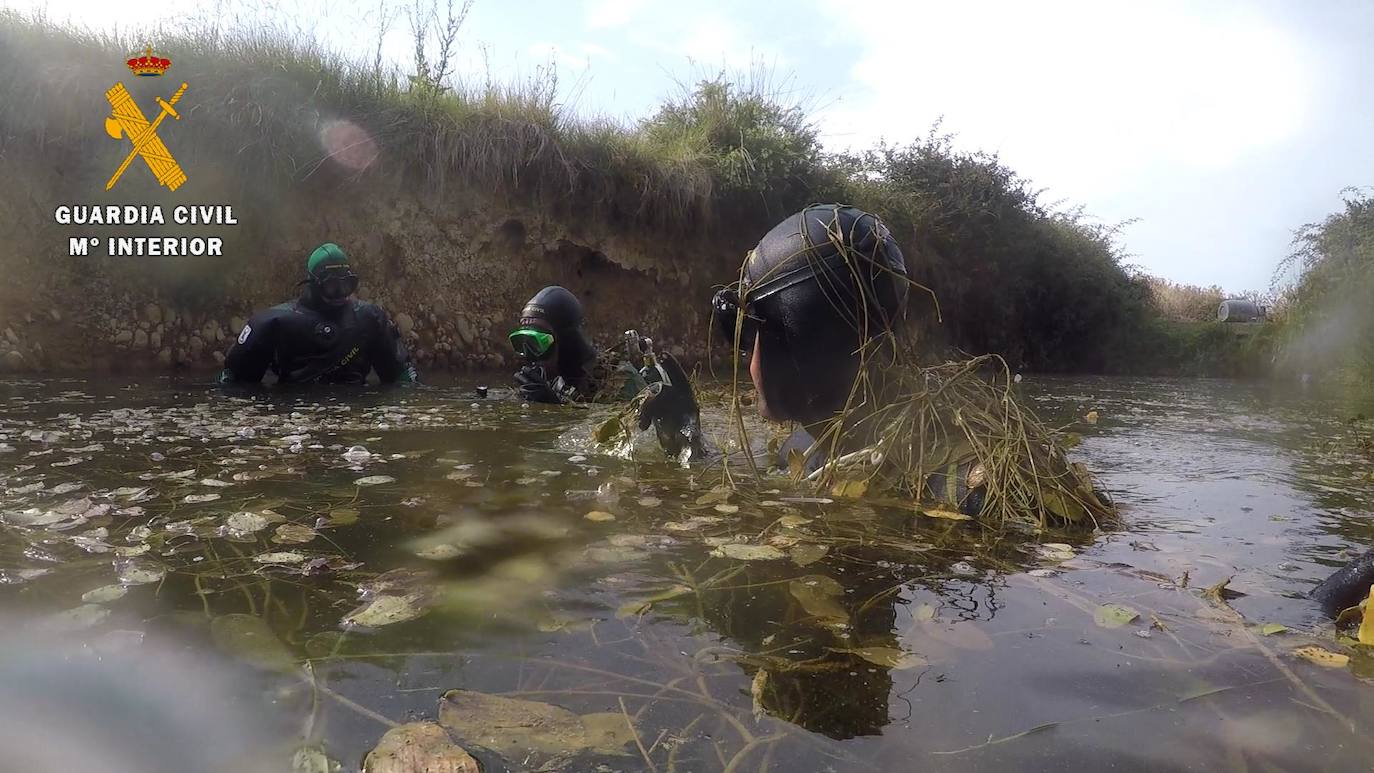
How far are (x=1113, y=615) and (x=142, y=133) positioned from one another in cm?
942

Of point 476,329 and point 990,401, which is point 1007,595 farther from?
point 476,329

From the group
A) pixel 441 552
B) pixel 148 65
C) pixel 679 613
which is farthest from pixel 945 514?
pixel 148 65

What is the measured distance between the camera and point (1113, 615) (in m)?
1.60

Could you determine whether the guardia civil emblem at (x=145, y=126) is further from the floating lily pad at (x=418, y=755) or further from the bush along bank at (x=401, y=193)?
the floating lily pad at (x=418, y=755)

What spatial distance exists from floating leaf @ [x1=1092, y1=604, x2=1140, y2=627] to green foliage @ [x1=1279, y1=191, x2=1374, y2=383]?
1039 cm

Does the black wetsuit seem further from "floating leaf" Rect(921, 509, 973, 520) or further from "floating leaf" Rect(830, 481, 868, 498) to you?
"floating leaf" Rect(921, 509, 973, 520)

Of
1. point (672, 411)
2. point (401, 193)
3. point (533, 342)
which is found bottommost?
point (672, 411)

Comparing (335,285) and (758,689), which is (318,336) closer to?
(335,285)

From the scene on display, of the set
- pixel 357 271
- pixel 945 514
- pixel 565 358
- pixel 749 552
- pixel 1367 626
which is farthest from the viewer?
pixel 357 271

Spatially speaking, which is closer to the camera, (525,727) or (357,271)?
Result: (525,727)

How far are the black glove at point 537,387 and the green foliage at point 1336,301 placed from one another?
9558 mm

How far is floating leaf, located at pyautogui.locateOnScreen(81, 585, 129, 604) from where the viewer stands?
1.50m

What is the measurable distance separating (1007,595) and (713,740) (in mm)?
905

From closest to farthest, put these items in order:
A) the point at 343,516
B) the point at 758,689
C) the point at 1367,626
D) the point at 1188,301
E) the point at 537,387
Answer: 1. the point at 758,689
2. the point at 1367,626
3. the point at 343,516
4. the point at 537,387
5. the point at 1188,301
